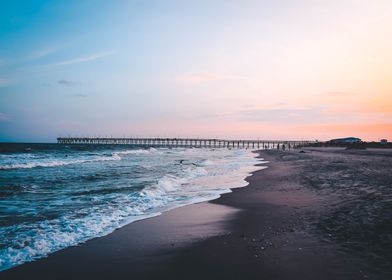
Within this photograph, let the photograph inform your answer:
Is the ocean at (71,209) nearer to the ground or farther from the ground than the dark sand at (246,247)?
nearer to the ground

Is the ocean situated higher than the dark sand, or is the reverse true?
the dark sand

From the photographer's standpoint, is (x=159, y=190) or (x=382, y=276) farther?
(x=159, y=190)

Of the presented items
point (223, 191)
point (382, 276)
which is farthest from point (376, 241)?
point (223, 191)

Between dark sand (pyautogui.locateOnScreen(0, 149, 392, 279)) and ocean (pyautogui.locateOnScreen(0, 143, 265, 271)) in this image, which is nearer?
dark sand (pyautogui.locateOnScreen(0, 149, 392, 279))

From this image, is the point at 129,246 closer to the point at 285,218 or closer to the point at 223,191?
the point at 285,218

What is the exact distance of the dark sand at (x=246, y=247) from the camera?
4.38m

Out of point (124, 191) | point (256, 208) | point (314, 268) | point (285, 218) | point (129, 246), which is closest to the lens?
point (314, 268)

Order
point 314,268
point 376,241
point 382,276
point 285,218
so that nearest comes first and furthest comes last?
point 382,276 < point 314,268 < point 376,241 < point 285,218

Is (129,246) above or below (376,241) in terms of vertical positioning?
below

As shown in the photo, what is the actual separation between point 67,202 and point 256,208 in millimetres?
6175

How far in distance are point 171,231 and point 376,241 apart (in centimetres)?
400

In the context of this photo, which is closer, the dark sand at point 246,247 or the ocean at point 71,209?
the dark sand at point 246,247

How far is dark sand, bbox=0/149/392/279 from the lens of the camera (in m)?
4.38

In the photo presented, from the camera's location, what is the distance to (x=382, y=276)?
3945 millimetres
